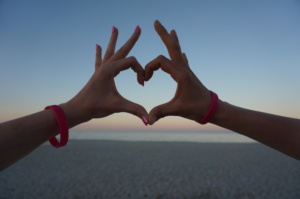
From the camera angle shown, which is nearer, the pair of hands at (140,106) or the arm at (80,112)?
the arm at (80,112)

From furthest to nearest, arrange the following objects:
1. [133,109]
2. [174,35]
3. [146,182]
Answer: [146,182]
[174,35]
[133,109]

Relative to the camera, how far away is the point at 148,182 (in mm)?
9766

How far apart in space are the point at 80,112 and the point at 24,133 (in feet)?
1.57

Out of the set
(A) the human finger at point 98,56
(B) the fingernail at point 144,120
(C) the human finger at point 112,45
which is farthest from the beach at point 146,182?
(B) the fingernail at point 144,120

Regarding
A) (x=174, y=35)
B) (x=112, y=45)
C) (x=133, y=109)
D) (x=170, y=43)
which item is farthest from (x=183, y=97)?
(x=112, y=45)

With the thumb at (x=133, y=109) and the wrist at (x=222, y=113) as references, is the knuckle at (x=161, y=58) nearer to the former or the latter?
the thumb at (x=133, y=109)

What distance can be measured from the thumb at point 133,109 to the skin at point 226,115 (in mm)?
77

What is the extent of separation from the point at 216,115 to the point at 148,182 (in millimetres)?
8470

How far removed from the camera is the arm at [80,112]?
1.65 meters

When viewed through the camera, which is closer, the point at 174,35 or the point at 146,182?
the point at 174,35

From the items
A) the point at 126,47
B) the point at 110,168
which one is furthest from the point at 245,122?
the point at 110,168

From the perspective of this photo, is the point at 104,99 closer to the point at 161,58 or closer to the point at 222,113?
the point at 161,58

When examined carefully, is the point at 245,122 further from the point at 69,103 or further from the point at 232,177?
the point at 232,177

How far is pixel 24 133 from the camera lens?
66.5 inches
